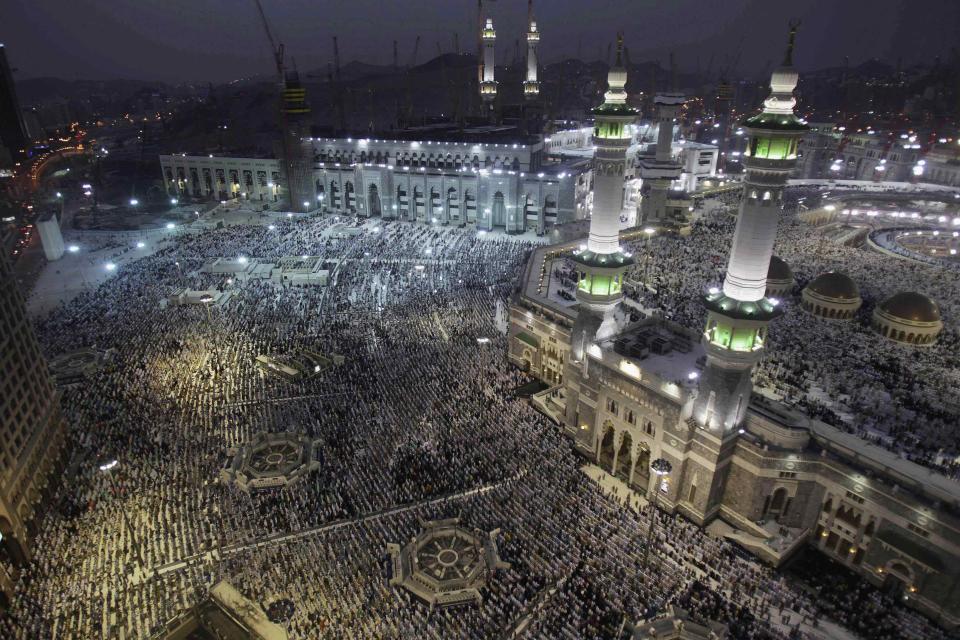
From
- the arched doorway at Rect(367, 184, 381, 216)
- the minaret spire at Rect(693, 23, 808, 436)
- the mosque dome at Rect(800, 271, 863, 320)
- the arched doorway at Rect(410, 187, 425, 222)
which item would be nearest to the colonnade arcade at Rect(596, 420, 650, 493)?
→ the minaret spire at Rect(693, 23, 808, 436)

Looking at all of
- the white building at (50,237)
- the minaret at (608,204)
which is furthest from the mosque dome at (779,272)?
the white building at (50,237)

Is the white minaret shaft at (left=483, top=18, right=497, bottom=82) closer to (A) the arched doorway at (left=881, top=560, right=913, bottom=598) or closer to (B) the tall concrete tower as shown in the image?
(B) the tall concrete tower

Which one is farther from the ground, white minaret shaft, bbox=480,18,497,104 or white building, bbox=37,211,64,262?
white minaret shaft, bbox=480,18,497,104

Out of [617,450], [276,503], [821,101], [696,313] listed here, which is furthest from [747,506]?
[821,101]

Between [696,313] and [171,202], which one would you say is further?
[171,202]

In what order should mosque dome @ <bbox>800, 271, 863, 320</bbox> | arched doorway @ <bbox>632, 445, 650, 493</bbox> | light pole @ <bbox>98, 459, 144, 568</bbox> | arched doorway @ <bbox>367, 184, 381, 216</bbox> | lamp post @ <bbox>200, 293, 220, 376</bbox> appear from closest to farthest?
light pole @ <bbox>98, 459, 144, 568</bbox> → arched doorway @ <bbox>632, 445, 650, 493</bbox> → lamp post @ <bbox>200, 293, 220, 376</bbox> → mosque dome @ <bbox>800, 271, 863, 320</bbox> → arched doorway @ <bbox>367, 184, 381, 216</bbox>

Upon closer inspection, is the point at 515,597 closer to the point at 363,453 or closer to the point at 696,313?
the point at 363,453
